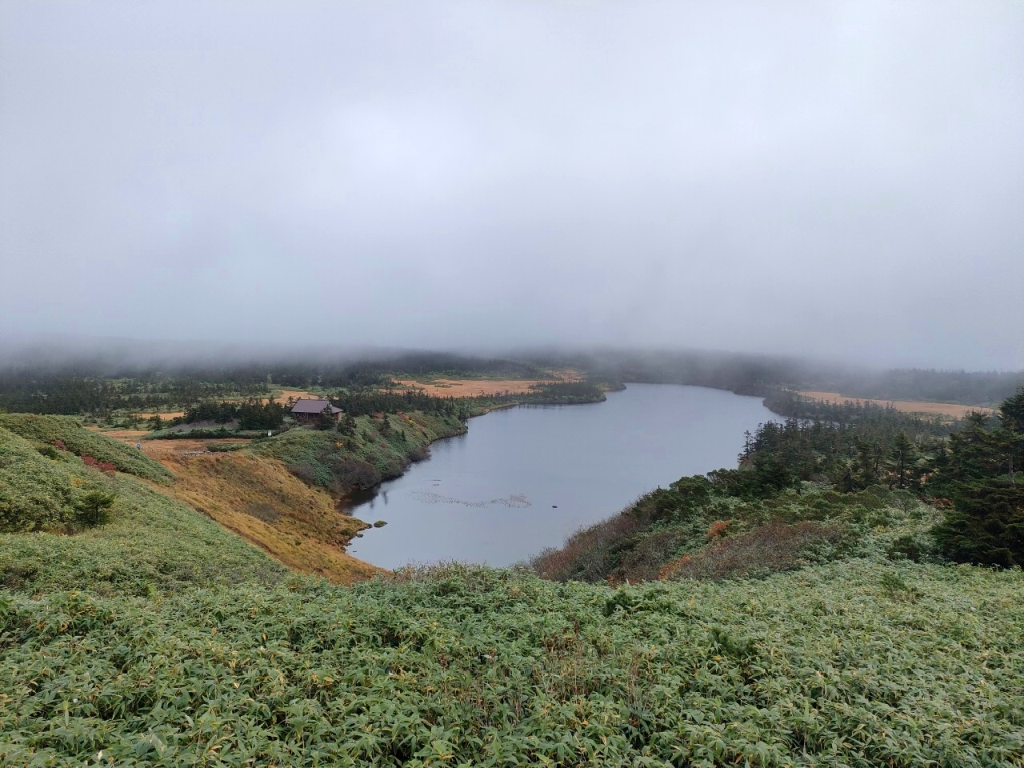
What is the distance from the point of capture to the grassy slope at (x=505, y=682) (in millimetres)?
3824

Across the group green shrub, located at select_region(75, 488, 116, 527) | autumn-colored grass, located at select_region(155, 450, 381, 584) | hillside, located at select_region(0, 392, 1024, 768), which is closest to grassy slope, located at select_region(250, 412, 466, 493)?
autumn-colored grass, located at select_region(155, 450, 381, 584)

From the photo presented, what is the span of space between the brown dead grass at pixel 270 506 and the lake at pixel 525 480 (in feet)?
10.6

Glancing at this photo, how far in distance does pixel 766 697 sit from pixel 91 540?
13.6 meters

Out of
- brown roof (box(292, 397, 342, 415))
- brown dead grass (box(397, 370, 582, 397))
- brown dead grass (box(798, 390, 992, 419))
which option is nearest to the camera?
brown roof (box(292, 397, 342, 415))

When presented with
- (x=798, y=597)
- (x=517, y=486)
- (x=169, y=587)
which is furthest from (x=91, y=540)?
(x=517, y=486)

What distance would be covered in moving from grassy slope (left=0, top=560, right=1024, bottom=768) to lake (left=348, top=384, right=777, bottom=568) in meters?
25.0

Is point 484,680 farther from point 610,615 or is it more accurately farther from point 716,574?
point 716,574

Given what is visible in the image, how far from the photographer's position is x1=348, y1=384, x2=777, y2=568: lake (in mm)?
37312

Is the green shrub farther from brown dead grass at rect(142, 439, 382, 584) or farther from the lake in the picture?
the lake

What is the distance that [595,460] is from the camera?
71.6 m

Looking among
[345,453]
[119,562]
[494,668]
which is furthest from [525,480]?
[494,668]

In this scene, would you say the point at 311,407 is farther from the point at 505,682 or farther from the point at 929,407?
the point at 929,407

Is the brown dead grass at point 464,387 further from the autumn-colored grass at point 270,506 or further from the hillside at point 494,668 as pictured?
the hillside at point 494,668

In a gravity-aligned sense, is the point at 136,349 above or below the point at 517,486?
above
